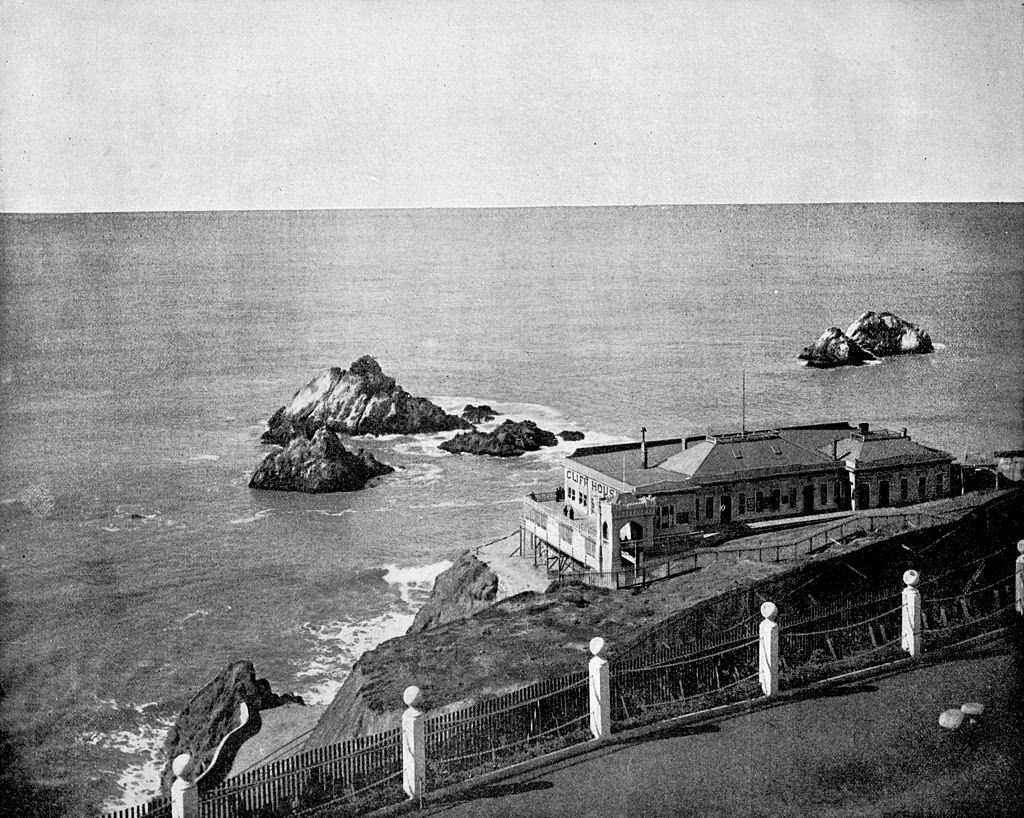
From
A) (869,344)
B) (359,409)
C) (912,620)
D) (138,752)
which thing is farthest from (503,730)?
(869,344)

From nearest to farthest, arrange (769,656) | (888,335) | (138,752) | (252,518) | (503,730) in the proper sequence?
(503,730) → (769,656) → (138,752) → (252,518) → (888,335)

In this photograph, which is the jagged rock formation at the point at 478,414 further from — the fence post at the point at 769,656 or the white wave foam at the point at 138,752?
the fence post at the point at 769,656

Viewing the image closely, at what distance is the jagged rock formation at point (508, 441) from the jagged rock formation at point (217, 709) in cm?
2374

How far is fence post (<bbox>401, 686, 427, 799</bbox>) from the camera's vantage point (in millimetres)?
11469

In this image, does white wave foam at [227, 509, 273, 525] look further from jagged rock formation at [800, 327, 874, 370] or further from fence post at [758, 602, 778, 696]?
fence post at [758, 602, 778, 696]

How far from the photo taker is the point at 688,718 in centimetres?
1304

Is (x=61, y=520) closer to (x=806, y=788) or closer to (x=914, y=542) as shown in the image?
(x=914, y=542)

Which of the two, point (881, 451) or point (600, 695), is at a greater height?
point (600, 695)

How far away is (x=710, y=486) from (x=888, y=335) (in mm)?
33647

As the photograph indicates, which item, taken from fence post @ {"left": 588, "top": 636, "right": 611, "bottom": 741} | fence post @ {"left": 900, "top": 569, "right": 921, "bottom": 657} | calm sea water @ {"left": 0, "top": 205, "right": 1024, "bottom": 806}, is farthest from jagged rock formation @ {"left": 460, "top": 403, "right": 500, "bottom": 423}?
fence post @ {"left": 588, "top": 636, "right": 611, "bottom": 741}

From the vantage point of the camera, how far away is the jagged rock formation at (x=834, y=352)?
59.8m

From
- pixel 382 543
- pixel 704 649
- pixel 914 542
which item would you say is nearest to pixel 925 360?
pixel 382 543

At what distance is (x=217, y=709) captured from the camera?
97.1 feet

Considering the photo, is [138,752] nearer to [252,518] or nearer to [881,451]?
[252,518]
